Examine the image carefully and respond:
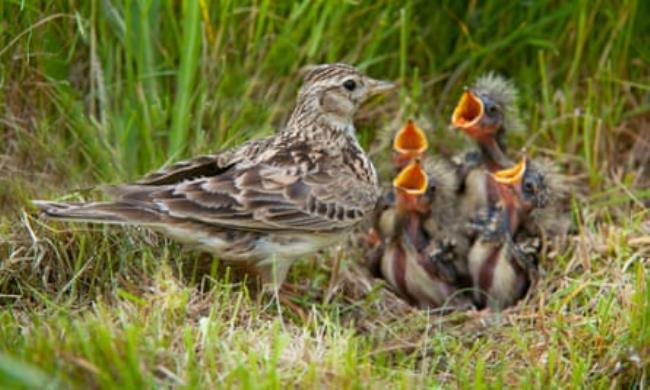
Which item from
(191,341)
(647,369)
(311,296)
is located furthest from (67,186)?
(647,369)

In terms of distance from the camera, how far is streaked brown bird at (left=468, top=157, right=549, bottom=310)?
5.66 meters

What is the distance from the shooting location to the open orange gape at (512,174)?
5.70m

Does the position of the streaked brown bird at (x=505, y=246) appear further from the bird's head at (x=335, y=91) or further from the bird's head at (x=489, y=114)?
the bird's head at (x=335, y=91)

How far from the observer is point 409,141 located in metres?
5.94

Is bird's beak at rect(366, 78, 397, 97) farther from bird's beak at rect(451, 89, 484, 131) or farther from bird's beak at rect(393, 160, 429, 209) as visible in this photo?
bird's beak at rect(451, 89, 484, 131)

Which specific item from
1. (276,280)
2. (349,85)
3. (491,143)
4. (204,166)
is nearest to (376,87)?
(349,85)

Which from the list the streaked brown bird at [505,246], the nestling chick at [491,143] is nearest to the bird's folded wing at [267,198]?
the streaked brown bird at [505,246]

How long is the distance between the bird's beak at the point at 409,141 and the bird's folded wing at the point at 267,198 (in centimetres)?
73

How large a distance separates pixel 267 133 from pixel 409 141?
0.64 metres

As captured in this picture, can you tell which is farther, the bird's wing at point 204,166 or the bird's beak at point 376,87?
the bird's beak at point 376,87

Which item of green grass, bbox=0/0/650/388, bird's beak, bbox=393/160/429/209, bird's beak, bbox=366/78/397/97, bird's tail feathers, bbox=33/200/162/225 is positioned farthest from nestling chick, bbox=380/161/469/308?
bird's tail feathers, bbox=33/200/162/225

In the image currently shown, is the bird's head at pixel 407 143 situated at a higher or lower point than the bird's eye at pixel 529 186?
higher

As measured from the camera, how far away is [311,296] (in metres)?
5.39

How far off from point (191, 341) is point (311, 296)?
1378mm
